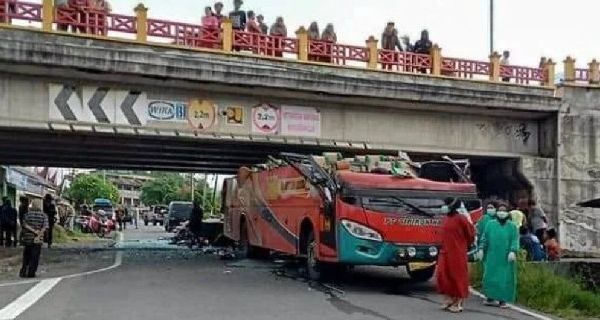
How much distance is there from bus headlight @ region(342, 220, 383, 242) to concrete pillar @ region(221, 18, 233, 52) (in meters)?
7.56

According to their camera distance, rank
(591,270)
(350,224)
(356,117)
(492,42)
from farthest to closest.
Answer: (492,42)
(356,117)
(591,270)
(350,224)

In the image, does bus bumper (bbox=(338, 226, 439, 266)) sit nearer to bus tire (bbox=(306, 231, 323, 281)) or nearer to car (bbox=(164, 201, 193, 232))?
bus tire (bbox=(306, 231, 323, 281))

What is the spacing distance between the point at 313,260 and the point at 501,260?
429 cm

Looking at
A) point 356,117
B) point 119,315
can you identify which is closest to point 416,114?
point 356,117

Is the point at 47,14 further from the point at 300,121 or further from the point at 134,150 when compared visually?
the point at 134,150

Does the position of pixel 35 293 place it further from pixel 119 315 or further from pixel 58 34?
pixel 58 34

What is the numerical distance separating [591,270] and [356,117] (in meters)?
8.27

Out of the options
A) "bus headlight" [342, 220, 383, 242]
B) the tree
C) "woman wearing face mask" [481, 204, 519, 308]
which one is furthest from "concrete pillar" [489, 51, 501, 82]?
the tree

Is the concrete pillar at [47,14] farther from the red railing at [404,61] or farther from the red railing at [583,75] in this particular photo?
the red railing at [583,75]

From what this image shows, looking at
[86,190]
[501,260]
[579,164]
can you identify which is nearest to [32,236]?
[501,260]

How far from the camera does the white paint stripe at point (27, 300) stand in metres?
10.3

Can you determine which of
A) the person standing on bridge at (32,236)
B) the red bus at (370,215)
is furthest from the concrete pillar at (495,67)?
the person standing on bridge at (32,236)

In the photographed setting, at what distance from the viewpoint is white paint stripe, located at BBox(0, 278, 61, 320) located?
10305mm

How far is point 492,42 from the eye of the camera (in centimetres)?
3366
